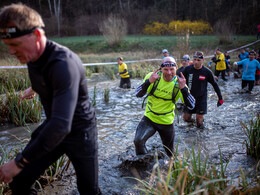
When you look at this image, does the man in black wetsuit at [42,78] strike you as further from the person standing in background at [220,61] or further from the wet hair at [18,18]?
the person standing in background at [220,61]

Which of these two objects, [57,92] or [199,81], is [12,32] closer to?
[57,92]

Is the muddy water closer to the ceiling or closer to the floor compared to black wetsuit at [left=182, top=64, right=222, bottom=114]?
closer to the floor

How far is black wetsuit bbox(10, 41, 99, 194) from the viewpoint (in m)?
1.51

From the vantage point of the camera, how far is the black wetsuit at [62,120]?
1511 mm

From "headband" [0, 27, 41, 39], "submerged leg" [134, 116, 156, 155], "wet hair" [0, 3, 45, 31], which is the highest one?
"wet hair" [0, 3, 45, 31]

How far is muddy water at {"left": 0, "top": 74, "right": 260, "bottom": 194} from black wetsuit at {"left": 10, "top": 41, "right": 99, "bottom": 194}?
579 mm

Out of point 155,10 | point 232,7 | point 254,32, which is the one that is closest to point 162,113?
point 254,32

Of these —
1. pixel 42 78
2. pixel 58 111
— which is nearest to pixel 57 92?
pixel 58 111

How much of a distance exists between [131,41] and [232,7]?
13.9 metres

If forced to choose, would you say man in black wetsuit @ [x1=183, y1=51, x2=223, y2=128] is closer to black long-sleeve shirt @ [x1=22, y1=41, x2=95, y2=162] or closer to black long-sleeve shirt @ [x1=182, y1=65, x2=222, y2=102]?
black long-sleeve shirt @ [x1=182, y1=65, x2=222, y2=102]

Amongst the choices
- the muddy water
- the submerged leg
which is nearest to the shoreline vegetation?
the muddy water

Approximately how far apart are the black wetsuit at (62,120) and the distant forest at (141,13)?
2537 cm

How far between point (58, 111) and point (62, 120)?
0.06 metres

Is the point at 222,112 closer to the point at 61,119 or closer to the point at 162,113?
the point at 162,113
